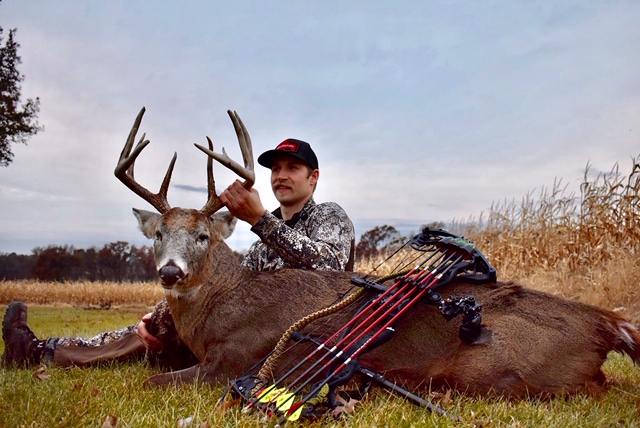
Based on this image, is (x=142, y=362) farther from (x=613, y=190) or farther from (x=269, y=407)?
(x=613, y=190)

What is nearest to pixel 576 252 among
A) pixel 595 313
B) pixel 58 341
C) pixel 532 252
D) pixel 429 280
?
pixel 532 252

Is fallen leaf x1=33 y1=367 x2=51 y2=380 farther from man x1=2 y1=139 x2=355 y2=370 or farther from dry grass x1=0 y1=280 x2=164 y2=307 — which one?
dry grass x1=0 y1=280 x2=164 y2=307

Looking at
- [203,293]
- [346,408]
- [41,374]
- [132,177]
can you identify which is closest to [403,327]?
[346,408]

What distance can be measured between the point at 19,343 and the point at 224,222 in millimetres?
2394

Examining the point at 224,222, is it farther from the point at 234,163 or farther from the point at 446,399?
the point at 446,399

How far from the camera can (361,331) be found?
13.8 ft

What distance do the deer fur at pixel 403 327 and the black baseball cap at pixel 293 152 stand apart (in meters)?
1.17

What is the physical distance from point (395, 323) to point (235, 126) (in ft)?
7.36

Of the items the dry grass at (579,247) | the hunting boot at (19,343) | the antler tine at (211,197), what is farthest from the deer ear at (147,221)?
the dry grass at (579,247)

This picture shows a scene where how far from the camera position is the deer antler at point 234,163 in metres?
4.73

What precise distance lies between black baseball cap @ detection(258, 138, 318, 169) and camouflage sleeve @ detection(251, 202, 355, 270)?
52 centimetres

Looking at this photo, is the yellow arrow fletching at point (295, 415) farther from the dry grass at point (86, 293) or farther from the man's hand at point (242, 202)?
the dry grass at point (86, 293)

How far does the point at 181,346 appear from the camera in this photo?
17.4 feet

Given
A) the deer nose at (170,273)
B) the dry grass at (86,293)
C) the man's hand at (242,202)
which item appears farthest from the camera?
the dry grass at (86,293)
